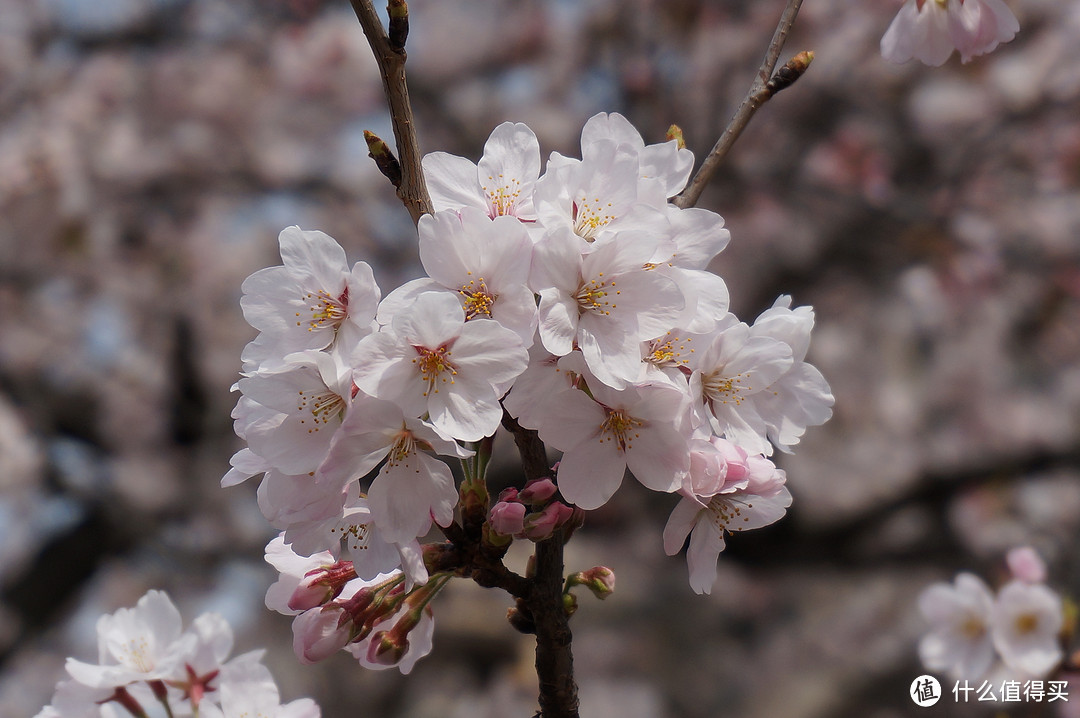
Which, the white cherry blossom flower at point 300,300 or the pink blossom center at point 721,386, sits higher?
the white cherry blossom flower at point 300,300

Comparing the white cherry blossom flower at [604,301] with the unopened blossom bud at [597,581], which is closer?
the white cherry blossom flower at [604,301]

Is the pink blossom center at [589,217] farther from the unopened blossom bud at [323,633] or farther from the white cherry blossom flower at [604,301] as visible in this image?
the unopened blossom bud at [323,633]

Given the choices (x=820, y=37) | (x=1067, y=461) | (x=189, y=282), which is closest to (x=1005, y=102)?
(x=820, y=37)

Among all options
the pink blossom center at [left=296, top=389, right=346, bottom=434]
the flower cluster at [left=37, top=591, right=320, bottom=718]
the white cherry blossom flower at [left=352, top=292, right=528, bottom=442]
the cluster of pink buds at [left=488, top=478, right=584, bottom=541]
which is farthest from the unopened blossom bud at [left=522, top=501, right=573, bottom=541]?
the flower cluster at [left=37, top=591, right=320, bottom=718]

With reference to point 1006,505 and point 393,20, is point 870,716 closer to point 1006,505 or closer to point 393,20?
point 1006,505

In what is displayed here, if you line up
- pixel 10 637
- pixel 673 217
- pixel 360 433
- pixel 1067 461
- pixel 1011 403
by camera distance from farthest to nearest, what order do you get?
pixel 1011 403 → pixel 1067 461 → pixel 10 637 → pixel 673 217 → pixel 360 433

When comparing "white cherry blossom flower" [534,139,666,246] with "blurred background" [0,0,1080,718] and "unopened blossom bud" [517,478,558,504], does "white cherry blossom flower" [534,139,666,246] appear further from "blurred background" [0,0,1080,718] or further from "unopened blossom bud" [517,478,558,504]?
"blurred background" [0,0,1080,718]

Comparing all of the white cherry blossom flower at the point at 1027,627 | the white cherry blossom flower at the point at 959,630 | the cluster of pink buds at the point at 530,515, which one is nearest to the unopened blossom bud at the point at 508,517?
the cluster of pink buds at the point at 530,515
